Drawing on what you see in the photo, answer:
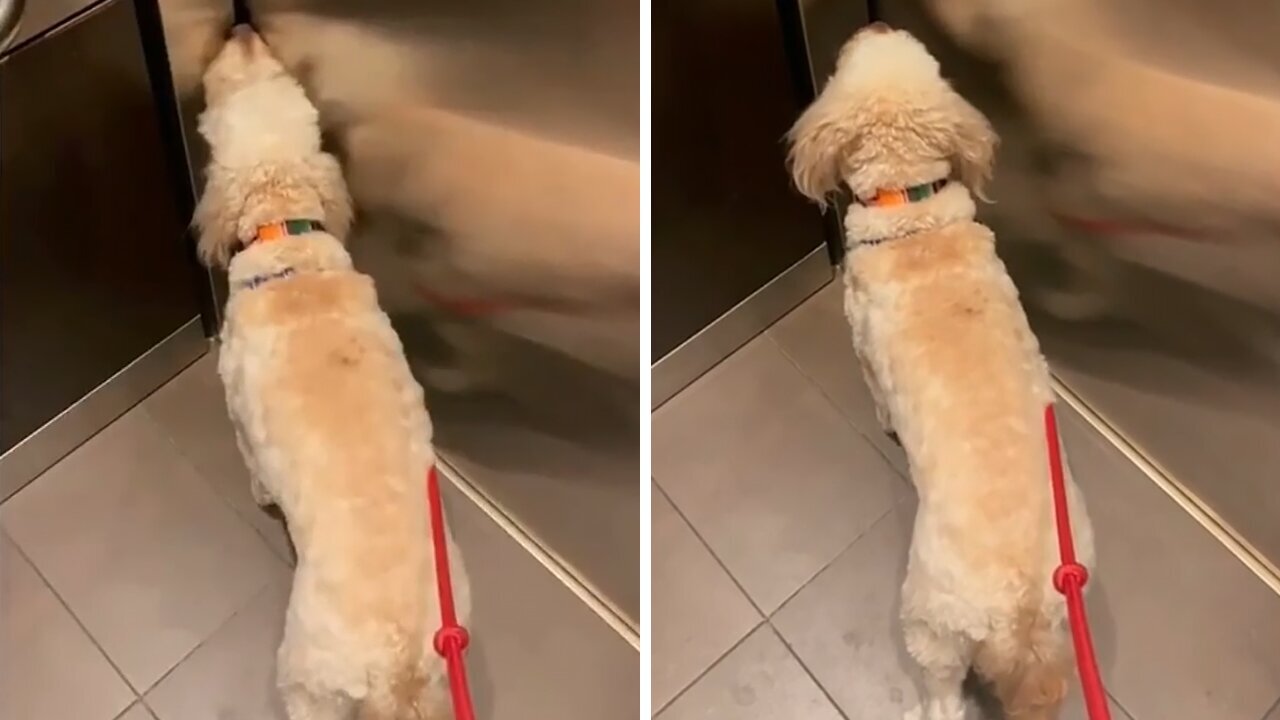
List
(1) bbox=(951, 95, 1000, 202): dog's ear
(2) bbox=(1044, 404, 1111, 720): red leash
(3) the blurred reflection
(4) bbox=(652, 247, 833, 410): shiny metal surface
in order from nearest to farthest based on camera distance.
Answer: (2) bbox=(1044, 404, 1111, 720): red leash, (3) the blurred reflection, (1) bbox=(951, 95, 1000, 202): dog's ear, (4) bbox=(652, 247, 833, 410): shiny metal surface

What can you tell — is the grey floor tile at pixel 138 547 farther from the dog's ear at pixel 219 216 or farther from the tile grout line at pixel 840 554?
the tile grout line at pixel 840 554

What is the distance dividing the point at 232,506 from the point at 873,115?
2.61ft

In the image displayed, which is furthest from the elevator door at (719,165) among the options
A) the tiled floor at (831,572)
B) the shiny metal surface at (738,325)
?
the tiled floor at (831,572)

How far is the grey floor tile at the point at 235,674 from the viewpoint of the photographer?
1.42 meters

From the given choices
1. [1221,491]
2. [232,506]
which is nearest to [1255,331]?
[1221,491]

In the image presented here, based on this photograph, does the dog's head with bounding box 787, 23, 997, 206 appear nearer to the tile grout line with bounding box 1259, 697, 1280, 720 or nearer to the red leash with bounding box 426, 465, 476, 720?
the red leash with bounding box 426, 465, 476, 720

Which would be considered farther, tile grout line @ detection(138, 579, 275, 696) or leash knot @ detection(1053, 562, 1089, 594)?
tile grout line @ detection(138, 579, 275, 696)

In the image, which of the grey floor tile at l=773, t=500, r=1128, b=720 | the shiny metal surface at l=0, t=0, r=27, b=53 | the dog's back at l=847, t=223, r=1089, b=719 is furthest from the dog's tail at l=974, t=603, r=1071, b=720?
the shiny metal surface at l=0, t=0, r=27, b=53

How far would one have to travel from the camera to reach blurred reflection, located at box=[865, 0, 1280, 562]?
3.84ft

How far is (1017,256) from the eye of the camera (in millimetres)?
1473

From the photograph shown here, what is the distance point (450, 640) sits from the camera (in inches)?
43.8

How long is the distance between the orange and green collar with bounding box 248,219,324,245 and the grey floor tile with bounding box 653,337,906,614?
490 millimetres

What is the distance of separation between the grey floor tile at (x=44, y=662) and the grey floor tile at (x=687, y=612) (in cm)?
56

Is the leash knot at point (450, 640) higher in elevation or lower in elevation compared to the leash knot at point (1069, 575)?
higher
